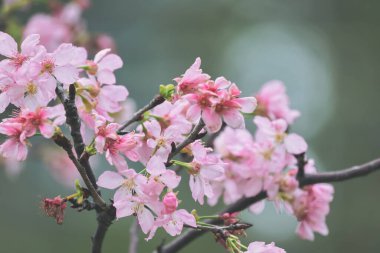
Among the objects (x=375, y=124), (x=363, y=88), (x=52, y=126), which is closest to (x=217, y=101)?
(x=52, y=126)

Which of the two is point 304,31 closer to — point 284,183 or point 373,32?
point 373,32

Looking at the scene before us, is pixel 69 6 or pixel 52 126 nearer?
pixel 52 126

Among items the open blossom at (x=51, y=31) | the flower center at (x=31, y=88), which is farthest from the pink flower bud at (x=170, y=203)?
the open blossom at (x=51, y=31)

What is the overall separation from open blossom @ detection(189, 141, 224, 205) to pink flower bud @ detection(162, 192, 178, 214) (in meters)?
0.05

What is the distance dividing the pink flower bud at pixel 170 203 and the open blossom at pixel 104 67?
0.82ft

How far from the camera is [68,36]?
7.73ft

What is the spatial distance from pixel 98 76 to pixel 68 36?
1406 millimetres

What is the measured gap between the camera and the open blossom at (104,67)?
1.00 meters

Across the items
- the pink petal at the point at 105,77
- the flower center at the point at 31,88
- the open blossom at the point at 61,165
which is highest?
the flower center at the point at 31,88

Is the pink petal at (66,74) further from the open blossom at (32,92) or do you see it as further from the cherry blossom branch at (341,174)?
the cherry blossom branch at (341,174)

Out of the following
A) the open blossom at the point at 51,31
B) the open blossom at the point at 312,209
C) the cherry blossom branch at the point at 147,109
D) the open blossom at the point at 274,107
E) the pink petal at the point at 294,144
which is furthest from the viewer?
the open blossom at the point at 51,31

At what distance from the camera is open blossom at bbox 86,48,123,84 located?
3.29 ft

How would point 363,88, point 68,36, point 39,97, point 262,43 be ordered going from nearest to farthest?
1. point 39,97
2. point 68,36
3. point 363,88
4. point 262,43

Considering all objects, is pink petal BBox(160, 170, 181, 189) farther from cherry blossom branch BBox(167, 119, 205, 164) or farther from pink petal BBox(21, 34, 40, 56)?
pink petal BBox(21, 34, 40, 56)
